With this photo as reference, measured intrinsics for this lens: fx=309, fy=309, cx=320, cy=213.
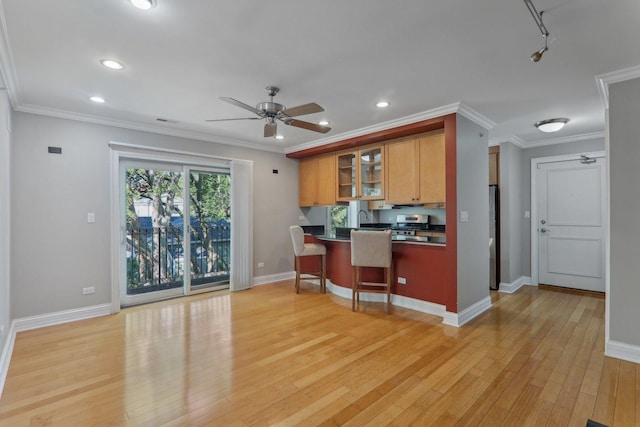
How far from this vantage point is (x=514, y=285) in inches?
205

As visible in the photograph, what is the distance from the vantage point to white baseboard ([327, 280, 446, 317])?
152 inches

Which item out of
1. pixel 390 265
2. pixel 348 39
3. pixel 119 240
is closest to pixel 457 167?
pixel 390 265

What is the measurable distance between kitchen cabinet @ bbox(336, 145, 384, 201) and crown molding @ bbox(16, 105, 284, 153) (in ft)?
4.72

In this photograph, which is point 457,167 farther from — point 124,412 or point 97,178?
point 97,178

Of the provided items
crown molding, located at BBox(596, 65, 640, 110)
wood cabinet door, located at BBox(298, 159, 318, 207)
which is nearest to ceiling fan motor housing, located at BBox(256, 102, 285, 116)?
wood cabinet door, located at BBox(298, 159, 318, 207)

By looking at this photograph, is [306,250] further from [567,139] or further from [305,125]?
[567,139]

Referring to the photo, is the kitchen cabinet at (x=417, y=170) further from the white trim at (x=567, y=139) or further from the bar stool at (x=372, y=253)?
the white trim at (x=567, y=139)

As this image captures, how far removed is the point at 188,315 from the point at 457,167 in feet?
12.4

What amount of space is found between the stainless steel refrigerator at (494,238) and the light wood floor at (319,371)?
1228 mm

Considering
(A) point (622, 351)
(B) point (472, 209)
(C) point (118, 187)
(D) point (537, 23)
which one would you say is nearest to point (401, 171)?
(B) point (472, 209)

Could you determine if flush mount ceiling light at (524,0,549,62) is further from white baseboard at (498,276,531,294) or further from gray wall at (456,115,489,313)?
white baseboard at (498,276,531,294)

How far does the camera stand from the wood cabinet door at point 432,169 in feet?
12.9

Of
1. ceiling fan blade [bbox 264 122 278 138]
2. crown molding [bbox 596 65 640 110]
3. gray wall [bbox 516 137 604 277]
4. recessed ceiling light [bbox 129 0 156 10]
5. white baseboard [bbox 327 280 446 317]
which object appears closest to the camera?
recessed ceiling light [bbox 129 0 156 10]

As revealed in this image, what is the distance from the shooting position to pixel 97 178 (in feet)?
13.0
